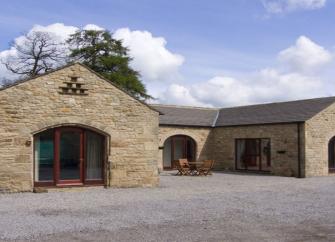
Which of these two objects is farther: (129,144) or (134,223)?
(129,144)

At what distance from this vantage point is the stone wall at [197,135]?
27672 millimetres

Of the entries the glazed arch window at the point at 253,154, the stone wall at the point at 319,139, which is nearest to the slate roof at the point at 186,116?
the glazed arch window at the point at 253,154

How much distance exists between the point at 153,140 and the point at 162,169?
1093 cm

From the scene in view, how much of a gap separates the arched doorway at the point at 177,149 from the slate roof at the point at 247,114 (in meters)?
1.15

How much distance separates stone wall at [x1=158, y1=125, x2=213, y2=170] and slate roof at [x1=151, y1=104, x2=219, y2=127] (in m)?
0.31

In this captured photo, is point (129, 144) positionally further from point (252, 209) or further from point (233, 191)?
point (252, 209)

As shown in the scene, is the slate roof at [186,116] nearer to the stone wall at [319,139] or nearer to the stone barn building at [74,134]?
the stone wall at [319,139]

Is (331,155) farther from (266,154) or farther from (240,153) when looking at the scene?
(240,153)

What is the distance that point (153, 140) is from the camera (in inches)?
680

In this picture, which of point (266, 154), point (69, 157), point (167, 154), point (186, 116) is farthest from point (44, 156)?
point (186, 116)

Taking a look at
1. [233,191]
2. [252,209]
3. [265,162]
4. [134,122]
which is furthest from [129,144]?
[265,162]

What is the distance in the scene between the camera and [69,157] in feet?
53.1

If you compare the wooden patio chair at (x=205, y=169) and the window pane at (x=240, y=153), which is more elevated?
the window pane at (x=240, y=153)

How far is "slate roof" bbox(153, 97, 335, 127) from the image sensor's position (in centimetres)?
2441
